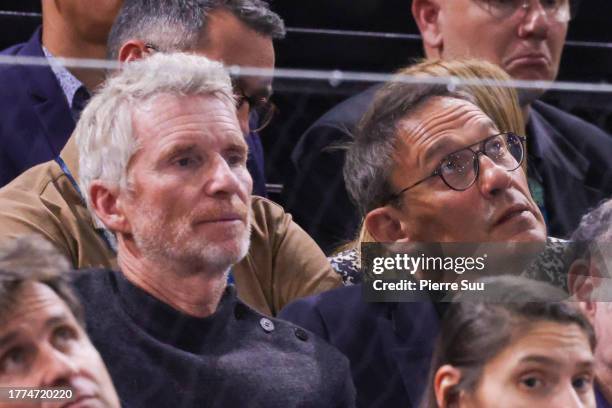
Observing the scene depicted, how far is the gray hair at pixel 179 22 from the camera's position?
4.83ft

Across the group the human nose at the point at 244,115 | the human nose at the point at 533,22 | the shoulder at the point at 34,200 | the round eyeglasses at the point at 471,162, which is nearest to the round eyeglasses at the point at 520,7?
the human nose at the point at 533,22

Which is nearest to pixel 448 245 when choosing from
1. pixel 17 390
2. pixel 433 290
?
pixel 433 290

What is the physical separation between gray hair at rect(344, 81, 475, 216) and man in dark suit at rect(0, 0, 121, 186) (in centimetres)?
30

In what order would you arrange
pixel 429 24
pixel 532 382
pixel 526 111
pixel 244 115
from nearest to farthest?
pixel 532 382 < pixel 244 115 < pixel 526 111 < pixel 429 24

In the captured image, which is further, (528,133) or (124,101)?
(528,133)

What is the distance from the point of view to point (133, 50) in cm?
145

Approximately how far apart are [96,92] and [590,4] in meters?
0.72

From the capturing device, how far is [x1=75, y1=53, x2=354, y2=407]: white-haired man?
117cm

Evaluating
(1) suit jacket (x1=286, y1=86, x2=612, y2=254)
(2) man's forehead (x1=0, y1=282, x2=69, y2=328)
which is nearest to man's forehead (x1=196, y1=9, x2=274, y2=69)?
(1) suit jacket (x1=286, y1=86, x2=612, y2=254)

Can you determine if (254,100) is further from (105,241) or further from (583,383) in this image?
(583,383)

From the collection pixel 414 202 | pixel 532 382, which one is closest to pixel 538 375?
pixel 532 382

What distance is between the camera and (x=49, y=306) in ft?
3.59

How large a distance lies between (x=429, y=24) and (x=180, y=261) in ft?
1.91

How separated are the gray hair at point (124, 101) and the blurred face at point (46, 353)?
0.53 ft
